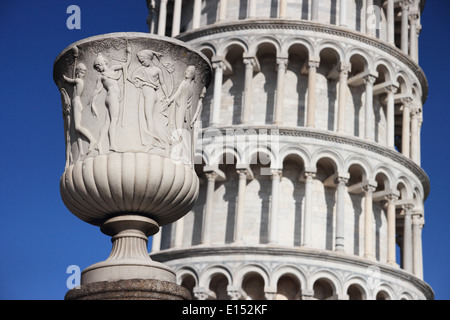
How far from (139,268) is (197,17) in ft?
91.1

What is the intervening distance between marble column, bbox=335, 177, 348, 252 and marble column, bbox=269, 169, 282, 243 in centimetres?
200

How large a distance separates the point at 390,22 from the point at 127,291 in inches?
1163

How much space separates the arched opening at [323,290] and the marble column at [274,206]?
1.96 m

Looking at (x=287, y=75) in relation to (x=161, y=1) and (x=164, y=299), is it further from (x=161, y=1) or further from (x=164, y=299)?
(x=164, y=299)

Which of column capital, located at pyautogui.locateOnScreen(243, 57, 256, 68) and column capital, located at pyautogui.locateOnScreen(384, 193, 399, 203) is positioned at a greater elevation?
column capital, located at pyautogui.locateOnScreen(243, 57, 256, 68)

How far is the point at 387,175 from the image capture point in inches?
1310

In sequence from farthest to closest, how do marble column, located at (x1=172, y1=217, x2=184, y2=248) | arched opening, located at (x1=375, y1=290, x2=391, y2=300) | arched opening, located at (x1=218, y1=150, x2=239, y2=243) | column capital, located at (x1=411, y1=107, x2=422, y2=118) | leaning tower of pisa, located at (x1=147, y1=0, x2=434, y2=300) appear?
column capital, located at (x1=411, y1=107, x2=422, y2=118) < arched opening, located at (x1=218, y1=150, x2=239, y2=243) < marble column, located at (x1=172, y1=217, x2=184, y2=248) < arched opening, located at (x1=375, y1=290, x2=391, y2=300) < leaning tower of pisa, located at (x1=147, y1=0, x2=434, y2=300)

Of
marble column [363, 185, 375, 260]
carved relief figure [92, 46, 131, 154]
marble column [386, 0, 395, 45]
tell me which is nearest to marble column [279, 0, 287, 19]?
marble column [386, 0, 395, 45]

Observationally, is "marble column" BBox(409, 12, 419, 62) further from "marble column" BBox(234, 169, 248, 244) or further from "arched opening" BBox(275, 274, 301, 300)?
"arched opening" BBox(275, 274, 301, 300)

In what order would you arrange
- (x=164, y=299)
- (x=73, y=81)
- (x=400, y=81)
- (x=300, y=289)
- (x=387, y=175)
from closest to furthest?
(x=164, y=299), (x=73, y=81), (x=300, y=289), (x=387, y=175), (x=400, y=81)

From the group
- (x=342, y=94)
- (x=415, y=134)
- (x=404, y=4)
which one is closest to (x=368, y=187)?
(x=342, y=94)

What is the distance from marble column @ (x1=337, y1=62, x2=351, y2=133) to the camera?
107ft
